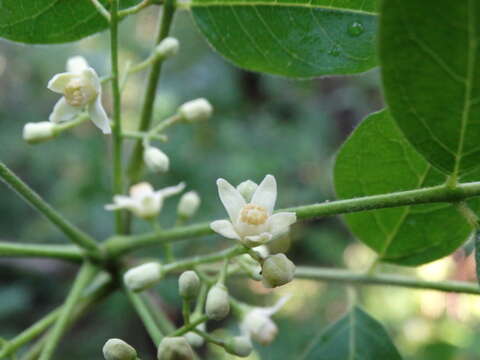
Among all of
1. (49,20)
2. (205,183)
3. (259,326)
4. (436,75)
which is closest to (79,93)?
(49,20)

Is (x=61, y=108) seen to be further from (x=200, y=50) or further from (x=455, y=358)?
(x=200, y=50)

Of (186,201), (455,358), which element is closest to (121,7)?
(186,201)

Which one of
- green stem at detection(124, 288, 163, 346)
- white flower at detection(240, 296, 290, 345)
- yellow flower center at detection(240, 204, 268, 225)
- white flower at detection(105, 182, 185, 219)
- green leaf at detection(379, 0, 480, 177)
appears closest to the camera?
green leaf at detection(379, 0, 480, 177)

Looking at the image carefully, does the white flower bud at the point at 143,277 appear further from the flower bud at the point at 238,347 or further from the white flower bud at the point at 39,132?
the white flower bud at the point at 39,132

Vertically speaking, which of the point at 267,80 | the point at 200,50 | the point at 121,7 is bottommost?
the point at 267,80

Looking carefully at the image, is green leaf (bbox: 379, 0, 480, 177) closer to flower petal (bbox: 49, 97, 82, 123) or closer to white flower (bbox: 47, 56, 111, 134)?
white flower (bbox: 47, 56, 111, 134)

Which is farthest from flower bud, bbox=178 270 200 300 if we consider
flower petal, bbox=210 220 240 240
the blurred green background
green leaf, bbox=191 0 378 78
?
the blurred green background
